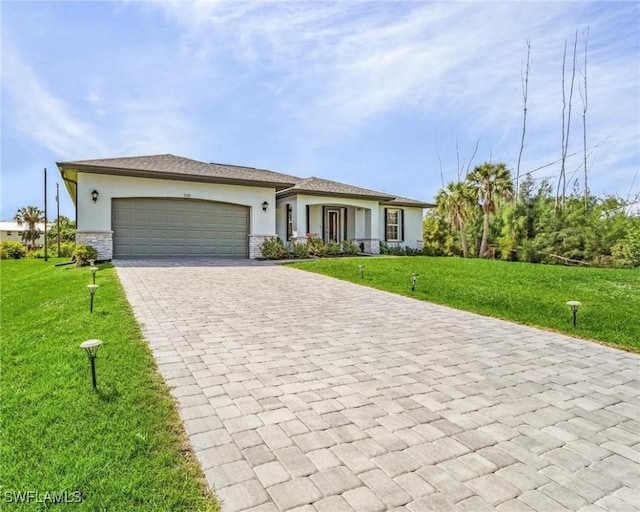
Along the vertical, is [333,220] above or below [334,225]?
above

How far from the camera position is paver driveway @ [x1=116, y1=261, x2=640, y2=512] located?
2295 millimetres

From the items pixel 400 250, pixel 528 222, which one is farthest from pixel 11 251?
pixel 528 222

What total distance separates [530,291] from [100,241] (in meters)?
13.9

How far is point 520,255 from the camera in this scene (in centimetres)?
2147

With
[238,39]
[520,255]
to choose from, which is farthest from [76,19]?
[520,255]

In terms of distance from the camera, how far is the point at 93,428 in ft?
9.41

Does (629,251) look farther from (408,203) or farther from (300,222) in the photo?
(300,222)

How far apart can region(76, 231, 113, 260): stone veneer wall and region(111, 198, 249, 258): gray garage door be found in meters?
0.49

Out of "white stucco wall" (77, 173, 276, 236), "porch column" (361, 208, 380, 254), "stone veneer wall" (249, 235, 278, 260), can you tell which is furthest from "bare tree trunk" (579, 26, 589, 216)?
"stone veneer wall" (249, 235, 278, 260)

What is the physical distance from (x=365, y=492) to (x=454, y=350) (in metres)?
3.14

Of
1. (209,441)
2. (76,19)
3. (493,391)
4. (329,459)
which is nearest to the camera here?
(329,459)

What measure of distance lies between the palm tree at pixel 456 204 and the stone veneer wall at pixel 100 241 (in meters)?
16.8

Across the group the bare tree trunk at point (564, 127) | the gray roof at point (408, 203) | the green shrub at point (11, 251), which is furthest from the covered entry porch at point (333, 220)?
the green shrub at point (11, 251)

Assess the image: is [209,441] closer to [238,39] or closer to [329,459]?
[329,459]
